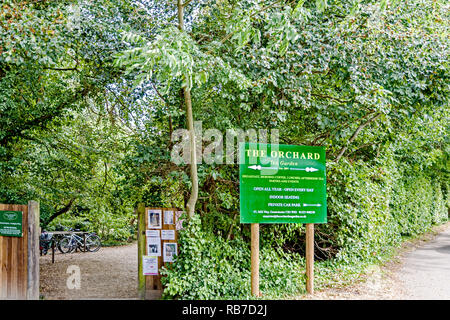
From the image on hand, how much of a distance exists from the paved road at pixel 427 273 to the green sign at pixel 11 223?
732 cm

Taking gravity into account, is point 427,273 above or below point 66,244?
above

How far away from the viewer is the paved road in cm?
802

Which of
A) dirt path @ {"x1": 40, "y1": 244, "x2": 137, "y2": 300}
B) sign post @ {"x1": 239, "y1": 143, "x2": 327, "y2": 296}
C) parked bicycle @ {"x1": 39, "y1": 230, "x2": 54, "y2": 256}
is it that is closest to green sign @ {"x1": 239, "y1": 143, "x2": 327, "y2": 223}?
sign post @ {"x1": 239, "y1": 143, "x2": 327, "y2": 296}

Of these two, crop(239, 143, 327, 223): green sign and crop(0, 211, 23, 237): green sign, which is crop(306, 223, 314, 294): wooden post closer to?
crop(239, 143, 327, 223): green sign

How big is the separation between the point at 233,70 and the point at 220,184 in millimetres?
2504

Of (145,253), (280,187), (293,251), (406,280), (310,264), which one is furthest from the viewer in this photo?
(293,251)

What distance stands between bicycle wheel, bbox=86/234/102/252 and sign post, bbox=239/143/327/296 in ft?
37.8

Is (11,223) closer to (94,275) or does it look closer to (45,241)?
(94,275)

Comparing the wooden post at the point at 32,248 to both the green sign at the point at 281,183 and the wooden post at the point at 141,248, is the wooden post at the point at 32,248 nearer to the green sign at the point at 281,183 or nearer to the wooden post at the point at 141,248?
the wooden post at the point at 141,248

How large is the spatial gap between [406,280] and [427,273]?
1.18 metres

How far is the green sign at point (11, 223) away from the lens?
22.1ft

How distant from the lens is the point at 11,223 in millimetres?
6855

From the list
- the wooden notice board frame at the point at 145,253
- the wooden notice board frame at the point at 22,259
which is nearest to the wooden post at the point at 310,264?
the wooden notice board frame at the point at 145,253

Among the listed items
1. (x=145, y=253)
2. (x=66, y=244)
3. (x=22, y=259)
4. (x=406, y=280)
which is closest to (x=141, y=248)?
(x=145, y=253)
